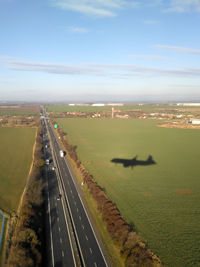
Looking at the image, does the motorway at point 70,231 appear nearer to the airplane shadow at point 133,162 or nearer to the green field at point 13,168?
the green field at point 13,168

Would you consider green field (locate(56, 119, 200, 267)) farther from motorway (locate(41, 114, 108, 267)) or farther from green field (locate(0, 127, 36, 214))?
green field (locate(0, 127, 36, 214))

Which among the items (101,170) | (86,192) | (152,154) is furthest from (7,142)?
(152,154)

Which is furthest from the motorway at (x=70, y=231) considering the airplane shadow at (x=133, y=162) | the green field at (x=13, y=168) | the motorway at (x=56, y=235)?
the airplane shadow at (x=133, y=162)

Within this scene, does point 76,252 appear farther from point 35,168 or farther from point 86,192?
point 35,168

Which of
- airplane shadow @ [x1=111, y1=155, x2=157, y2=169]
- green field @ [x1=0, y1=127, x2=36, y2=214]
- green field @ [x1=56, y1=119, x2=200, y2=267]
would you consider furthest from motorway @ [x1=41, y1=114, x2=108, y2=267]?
airplane shadow @ [x1=111, y1=155, x2=157, y2=169]

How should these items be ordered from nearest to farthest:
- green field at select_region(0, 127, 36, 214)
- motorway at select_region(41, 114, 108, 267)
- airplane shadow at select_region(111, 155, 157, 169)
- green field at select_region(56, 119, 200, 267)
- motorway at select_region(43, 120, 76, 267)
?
motorway at select_region(43, 120, 76, 267) < motorway at select_region(41, 114, 108, 267) < green field at select_region(56, 119, 200, 267) < green field at select_region(0, 127, 36, 214) < airplane shadow at select_region(111, 155, 157, 169)
